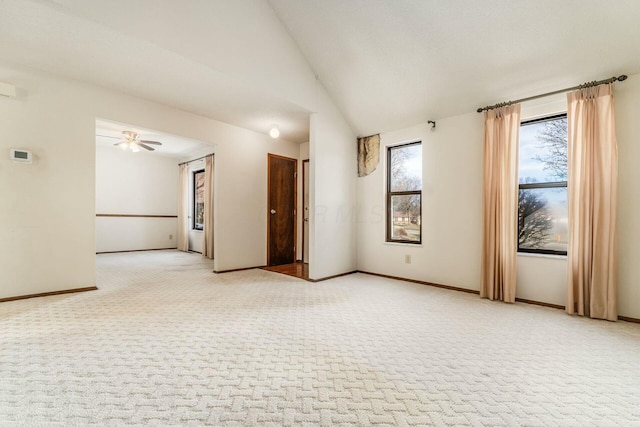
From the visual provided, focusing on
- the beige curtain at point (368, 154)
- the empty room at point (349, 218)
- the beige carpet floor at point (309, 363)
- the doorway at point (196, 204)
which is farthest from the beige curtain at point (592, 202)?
the doorway at point (196, 204)

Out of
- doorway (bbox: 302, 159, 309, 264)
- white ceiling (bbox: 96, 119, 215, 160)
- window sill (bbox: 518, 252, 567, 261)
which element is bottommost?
window sill (bbox: 518, 252, 567, 261)

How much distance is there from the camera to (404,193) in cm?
458

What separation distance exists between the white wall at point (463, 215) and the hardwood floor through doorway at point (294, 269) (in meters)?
1.04

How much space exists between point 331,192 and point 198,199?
4.73 meters

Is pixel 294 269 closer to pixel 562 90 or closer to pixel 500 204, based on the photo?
pixel 500 204

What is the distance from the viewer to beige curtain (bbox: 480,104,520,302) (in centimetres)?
330

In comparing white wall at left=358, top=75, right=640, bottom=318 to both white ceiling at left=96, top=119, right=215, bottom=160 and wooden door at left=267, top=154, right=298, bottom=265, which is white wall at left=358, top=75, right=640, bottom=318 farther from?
Result: white ceiling at left=96, top=119, right=215, bottom=160

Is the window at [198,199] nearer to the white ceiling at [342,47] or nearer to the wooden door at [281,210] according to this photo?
the wooden door at [281,210]

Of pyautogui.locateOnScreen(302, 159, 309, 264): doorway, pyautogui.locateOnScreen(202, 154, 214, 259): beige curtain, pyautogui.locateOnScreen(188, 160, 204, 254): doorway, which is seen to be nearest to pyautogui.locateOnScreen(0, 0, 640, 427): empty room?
pyautogui.locateOnScreen(302, 159, 309, 264): doorway

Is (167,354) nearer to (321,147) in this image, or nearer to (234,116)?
(321,147)

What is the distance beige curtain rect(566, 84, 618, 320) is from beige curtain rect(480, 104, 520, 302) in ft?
1.62

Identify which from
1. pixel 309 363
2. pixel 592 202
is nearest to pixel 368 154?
pixel 592 202

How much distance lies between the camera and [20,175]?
3184 millimetres

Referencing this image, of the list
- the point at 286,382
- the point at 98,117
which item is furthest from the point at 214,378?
the point at 98,117
